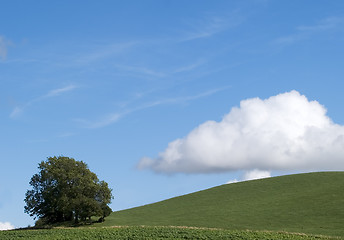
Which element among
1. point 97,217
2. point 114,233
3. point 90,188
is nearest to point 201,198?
point 97,217

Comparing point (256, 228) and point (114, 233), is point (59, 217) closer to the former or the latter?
point (114, 233)

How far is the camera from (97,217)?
84188mm

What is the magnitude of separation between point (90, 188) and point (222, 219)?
22.0 metres

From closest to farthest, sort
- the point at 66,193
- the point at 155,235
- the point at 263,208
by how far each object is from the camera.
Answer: the point at 155,235, the point at 66,193, the point at 263,208

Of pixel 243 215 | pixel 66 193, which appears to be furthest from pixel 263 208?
pixel 66 193

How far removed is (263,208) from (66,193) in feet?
114

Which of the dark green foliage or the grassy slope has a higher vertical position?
the grassy slope

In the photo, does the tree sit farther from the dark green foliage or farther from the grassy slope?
the dark green foliage

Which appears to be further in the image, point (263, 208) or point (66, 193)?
point (263, 208)

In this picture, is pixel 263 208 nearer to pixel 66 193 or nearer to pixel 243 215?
pixel 243 215

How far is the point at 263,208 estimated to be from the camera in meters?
84.0

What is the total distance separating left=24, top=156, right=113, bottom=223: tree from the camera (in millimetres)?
75312

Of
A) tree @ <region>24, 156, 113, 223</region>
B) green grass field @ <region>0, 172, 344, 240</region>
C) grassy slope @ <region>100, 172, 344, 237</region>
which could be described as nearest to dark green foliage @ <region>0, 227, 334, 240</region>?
green grass field @ <region>0, 172, 344, 240</region>

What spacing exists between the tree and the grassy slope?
14.7 feet
